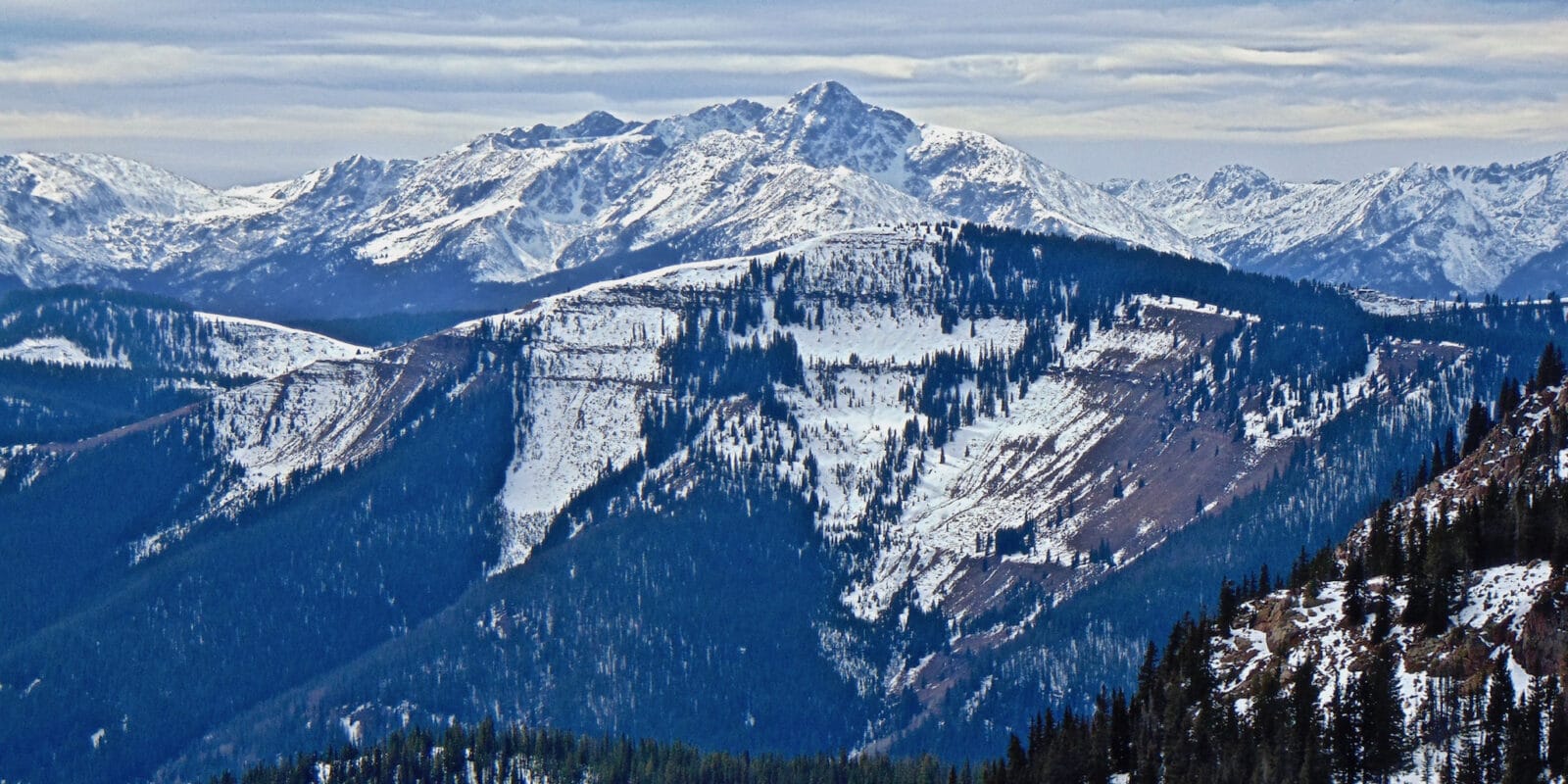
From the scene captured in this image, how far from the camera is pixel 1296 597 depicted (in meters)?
190

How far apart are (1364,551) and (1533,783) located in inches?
1815

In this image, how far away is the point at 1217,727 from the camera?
584ft

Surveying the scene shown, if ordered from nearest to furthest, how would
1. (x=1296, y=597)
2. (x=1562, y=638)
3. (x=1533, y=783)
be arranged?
(x=1533, y=783), (x=1562, y=638), (x=1296, y=597)

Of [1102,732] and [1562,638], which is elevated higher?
[1562,638]

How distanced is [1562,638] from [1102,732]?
46.4 m

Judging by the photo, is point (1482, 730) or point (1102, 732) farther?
point (1102, 732)

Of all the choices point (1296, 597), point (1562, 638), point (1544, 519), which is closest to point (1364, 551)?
point (1296, 597)

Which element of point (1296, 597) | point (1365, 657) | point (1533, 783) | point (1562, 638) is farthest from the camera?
point (1296, 597)

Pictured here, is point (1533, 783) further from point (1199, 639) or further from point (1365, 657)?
point (1199, 639)

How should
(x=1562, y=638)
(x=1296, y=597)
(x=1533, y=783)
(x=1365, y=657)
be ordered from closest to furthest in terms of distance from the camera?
(x=1533, y=783), (x=1562, y=638), (x=1365, y=657), (x=1296, y=597)

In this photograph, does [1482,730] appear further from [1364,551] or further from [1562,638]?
[1364,551]

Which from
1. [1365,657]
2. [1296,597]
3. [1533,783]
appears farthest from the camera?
[1296,597]

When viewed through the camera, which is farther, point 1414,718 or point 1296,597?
point 1296,597

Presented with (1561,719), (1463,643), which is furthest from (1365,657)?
(1561,719)
